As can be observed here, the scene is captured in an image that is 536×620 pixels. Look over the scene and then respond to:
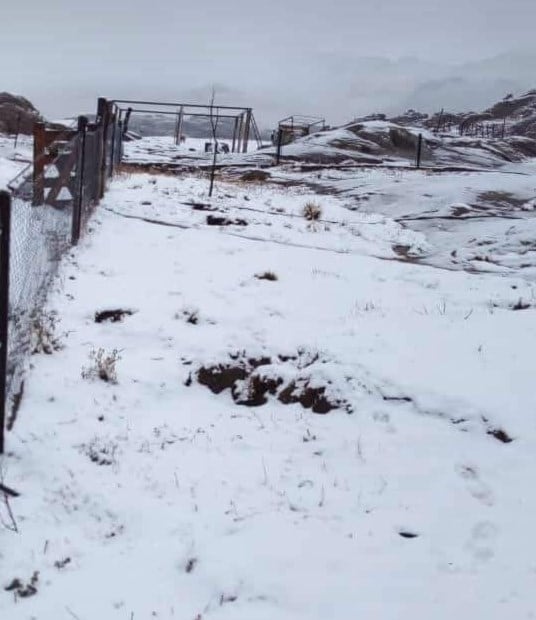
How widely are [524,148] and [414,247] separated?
135 feet

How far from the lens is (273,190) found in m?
19.6

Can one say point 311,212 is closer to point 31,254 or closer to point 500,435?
point 31,254

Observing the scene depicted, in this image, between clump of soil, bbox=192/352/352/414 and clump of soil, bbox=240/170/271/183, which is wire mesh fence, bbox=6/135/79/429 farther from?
clump of soil, bbox=240/170/271/183

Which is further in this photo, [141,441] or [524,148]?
[524,148]

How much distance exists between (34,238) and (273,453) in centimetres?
293

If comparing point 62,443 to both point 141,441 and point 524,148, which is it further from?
point 524,148

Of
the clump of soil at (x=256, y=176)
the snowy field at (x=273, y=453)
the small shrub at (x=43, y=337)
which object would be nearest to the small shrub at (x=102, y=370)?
the snowy field at (x=273, y=453)

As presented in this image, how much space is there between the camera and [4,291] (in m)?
3.81

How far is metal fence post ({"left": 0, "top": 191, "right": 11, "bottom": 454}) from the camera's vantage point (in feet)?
11.9

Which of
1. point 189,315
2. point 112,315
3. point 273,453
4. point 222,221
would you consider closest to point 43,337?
point 112,315

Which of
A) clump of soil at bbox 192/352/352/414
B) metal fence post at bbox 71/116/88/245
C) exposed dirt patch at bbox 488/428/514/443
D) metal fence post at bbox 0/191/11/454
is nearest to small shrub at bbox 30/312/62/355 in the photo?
clump of soil at bbox 192/352/352/414

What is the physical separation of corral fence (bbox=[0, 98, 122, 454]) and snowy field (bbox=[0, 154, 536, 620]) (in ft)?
0.70

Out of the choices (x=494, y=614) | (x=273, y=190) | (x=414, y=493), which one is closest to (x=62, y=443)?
(x=414, y=493)

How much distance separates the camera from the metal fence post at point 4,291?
3613 mm
